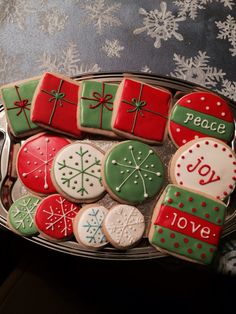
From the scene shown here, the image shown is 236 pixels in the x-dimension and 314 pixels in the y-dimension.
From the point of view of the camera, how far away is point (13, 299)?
146 centimetres

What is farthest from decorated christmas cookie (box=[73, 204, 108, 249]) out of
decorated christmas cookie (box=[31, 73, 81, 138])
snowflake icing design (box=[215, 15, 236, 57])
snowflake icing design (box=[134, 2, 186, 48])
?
snowflake icing design (box=[215, 15, 236, 57])

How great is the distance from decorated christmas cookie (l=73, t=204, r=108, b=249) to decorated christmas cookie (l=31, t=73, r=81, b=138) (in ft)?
0.75

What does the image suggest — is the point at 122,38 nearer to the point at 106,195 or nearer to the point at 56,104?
the point at 56,104

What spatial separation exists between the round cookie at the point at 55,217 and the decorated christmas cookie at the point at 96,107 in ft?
0.74

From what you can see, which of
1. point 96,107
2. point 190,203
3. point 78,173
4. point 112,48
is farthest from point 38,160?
point 112,48

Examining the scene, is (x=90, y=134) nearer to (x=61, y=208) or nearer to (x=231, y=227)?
(x=61, y=208)

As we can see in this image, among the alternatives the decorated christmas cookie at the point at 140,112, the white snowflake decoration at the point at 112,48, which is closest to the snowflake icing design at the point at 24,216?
the decorated christmas cookie at the point at 140,112

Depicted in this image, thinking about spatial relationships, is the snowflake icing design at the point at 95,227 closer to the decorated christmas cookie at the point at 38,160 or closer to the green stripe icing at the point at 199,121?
the decorated christmas cookie at the point at 38,160

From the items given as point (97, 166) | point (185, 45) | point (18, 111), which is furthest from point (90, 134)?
point (185, 45)

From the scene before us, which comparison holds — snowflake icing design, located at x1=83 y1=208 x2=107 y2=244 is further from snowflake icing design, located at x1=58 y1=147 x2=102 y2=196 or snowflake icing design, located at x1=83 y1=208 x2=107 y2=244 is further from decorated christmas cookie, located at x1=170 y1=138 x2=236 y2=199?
decorated christmas cookie, located at x1=170 y1=138 x2=236 y2=199

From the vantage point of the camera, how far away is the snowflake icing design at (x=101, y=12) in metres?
1.55

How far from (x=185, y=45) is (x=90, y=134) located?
0.64 meters

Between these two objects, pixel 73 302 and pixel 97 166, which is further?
pixel 73 302

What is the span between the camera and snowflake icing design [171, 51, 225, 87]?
151 cm
